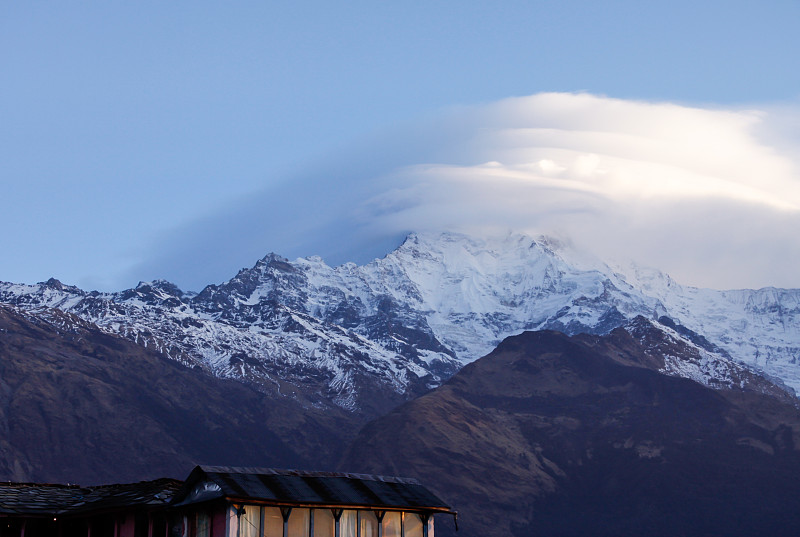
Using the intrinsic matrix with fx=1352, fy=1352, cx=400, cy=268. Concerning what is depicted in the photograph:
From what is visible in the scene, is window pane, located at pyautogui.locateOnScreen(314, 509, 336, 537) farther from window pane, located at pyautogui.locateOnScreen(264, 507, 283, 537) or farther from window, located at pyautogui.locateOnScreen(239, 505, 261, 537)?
window, located at pyautogui.locateOnScreen(239, 505, 261, 537)

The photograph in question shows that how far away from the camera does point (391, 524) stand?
5659cm

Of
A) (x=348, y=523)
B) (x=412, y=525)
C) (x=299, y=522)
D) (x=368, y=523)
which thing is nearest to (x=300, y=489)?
(x=299, y=522)

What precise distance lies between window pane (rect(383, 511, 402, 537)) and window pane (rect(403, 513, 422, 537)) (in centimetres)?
38

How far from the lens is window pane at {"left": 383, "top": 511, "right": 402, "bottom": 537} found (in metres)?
56.2

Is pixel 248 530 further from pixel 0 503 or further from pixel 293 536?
pixel 0 503

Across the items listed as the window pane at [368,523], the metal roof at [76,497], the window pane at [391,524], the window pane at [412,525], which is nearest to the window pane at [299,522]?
the window pane at [368,523]

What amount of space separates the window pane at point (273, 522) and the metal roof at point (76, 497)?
575 centimetres

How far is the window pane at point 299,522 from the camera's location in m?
53.3

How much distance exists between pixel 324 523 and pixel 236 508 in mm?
4060

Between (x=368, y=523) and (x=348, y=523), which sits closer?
(x=348, y=523)

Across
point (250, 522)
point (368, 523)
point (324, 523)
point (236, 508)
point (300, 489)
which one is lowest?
point (250, 522)

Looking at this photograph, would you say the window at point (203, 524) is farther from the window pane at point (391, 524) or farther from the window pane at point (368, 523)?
the window pane at point (391, 524)

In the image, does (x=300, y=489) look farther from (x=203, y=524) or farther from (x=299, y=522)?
(x=203, y=524)

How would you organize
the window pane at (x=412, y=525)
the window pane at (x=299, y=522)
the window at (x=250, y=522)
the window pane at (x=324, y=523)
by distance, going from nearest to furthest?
the window at (x=250, y=522) < the window pane at (x=299, y=522) < the window pane at (x=324, y=523) < the window pane at (x=412, y=525)
